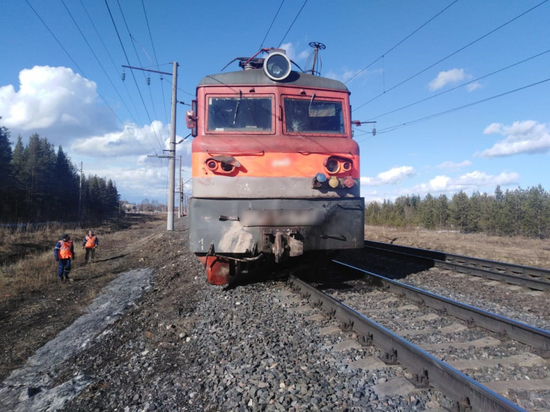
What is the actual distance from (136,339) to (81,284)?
757 cm

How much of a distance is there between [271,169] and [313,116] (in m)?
1.38

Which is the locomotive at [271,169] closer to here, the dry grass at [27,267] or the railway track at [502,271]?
the railway track at [502,271]

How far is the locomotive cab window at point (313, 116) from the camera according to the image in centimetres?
605

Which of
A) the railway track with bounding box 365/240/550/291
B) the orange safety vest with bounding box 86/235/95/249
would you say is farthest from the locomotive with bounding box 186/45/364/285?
the orange safety vest with bounding box 86/235/95/249

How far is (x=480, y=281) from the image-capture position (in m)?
7.39

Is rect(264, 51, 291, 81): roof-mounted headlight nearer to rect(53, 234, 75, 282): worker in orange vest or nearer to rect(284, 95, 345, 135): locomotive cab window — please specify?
rect(284, 95, 345, 135): locomotive cab window

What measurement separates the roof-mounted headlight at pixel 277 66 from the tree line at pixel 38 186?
145 feet

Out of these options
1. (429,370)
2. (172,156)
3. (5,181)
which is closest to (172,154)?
(172,156)

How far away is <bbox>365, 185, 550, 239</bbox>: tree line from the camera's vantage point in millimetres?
42250

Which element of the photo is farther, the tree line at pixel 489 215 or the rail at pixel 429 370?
the tree line at pixel 489 215

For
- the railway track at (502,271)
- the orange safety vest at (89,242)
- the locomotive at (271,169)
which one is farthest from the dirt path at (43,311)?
the railway track at (502,271)

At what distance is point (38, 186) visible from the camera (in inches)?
1938

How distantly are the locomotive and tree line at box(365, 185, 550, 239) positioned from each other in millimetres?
38296

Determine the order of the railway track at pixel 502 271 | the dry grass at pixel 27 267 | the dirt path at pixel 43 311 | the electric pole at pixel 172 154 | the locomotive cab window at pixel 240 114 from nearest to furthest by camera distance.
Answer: the dirt path at pixel 43 311 < the locomotive cab window at pixel 240 114 < the railway track at pixel 502 271 < the dry grass at pixel 27 267 < the electric pole at pixel 172 154
